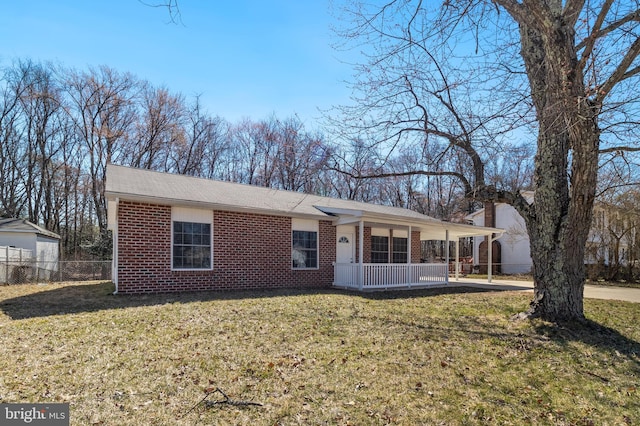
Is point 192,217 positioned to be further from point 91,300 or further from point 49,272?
point 49,272

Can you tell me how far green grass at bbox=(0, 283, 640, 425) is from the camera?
3650 millimetres

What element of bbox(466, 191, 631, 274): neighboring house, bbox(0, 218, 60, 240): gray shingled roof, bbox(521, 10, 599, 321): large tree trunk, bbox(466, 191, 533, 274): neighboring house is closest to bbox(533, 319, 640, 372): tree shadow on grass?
bbox(521, 10, 599, 321): large tree trunk

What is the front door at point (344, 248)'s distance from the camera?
565 inches

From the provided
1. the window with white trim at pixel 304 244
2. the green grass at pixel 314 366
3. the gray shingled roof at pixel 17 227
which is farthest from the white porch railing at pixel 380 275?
the gray shingled roof at pixel 17 227

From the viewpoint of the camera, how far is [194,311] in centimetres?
760

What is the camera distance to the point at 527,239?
24.5 meters

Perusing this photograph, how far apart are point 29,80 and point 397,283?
28388mm

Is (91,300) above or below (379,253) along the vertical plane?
below

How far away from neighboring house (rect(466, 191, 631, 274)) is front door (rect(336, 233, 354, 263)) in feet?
29.4

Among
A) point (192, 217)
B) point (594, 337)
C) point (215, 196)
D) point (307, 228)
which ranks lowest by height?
point (594, 337)

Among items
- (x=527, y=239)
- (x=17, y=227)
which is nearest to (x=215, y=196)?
(x=17, y=227)

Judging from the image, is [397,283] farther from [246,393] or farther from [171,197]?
[246,393]

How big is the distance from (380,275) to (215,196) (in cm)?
619

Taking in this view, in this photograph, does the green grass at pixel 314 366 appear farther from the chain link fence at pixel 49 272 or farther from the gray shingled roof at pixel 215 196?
the chain link fence at pixel 49 272
